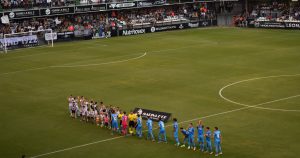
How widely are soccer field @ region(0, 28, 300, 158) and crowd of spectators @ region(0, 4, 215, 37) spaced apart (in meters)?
6.18

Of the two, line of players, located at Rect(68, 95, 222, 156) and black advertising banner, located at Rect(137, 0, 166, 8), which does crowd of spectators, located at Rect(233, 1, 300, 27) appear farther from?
line of players, located at Rect(68, 95, 222, 156)

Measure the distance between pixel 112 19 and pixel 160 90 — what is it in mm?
39517

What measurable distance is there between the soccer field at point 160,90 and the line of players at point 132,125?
57cm

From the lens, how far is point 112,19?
257 feet

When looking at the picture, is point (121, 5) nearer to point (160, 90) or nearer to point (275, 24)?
point (275, 24)

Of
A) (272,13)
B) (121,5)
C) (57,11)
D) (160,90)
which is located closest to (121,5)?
(121,5)

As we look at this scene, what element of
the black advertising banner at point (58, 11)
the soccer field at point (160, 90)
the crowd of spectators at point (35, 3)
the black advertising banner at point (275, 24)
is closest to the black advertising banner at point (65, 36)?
the soccer field at point (160, 90)

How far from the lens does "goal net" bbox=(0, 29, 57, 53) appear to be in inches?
2588

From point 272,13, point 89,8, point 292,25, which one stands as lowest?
point 292,25

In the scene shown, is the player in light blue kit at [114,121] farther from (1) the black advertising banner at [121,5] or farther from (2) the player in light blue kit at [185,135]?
(1) the black advertising banner at [121,5]

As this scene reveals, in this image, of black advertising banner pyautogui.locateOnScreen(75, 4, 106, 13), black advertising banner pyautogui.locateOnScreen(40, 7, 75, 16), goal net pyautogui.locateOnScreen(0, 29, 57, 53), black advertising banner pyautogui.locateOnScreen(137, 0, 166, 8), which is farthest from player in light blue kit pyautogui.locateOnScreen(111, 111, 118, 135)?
black advertising banner pyautogui.locateOnScreen(137, 0, 166, 8)

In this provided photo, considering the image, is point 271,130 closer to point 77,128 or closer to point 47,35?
point 77,128

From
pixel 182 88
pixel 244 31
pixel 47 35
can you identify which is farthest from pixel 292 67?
pixel 47 35

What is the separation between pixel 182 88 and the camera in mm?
40688
